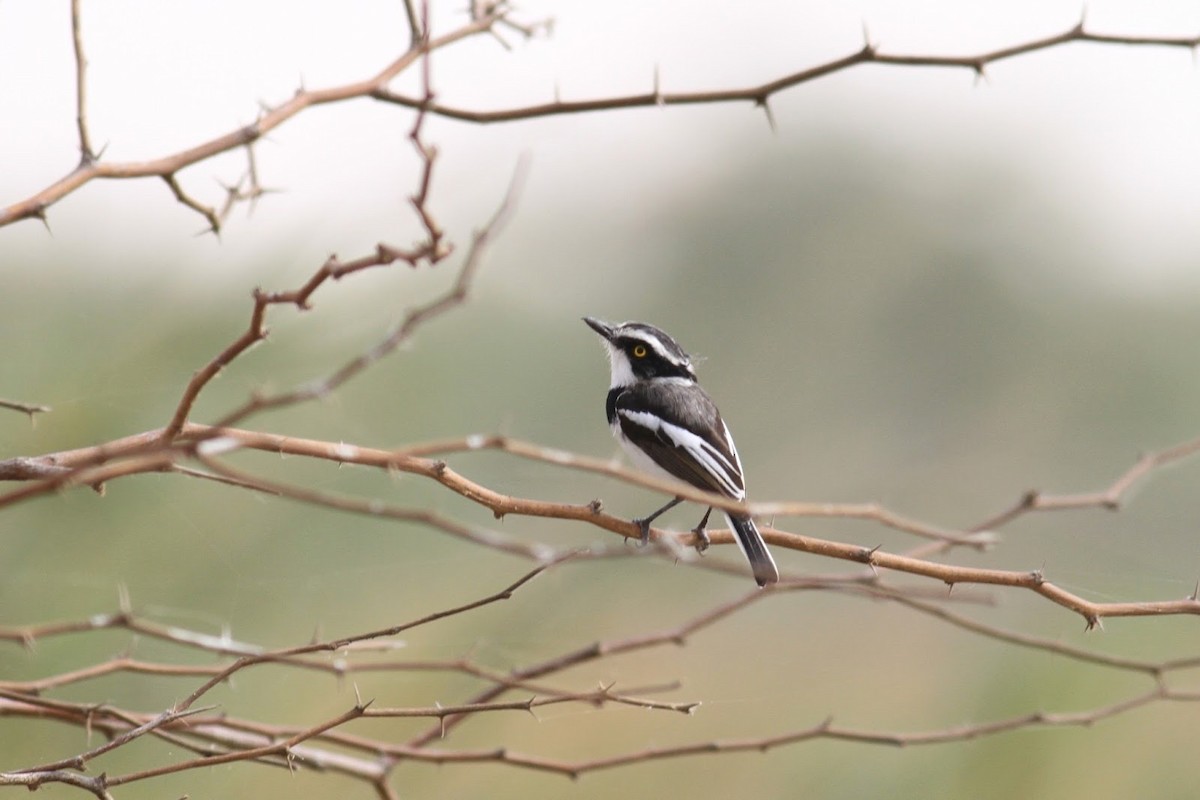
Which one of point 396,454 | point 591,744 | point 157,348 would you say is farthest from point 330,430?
point 396,454

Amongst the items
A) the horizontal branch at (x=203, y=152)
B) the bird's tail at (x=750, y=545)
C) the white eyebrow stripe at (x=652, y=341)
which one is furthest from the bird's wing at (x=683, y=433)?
the horizontal branch at (x=203, y=152)

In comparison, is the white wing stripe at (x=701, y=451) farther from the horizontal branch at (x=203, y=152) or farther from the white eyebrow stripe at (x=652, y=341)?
the horizontal branch at (x=203, y=152)

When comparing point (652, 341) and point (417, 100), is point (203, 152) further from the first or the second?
point (652, 341)

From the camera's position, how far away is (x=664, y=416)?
388 cm

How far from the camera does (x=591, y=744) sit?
409 cm

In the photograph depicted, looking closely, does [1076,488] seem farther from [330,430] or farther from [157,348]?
[157,348]

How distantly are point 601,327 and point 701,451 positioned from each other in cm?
69

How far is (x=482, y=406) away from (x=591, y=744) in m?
1.48

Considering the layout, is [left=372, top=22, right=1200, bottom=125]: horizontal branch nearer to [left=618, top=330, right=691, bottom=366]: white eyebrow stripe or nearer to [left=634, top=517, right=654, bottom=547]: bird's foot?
[left=634, top=517, right=654, bottom=547]: bird's foot

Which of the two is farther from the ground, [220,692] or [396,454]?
[396,454]

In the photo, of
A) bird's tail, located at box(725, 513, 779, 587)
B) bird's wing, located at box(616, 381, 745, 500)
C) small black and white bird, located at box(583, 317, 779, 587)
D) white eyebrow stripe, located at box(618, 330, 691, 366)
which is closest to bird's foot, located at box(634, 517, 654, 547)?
small black and white bird, located at box(583, 317, 779, 587)

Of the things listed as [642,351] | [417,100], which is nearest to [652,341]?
[642,351]

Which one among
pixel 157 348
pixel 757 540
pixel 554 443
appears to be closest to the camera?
pixel 757 540

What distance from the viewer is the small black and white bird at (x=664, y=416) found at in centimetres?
366
